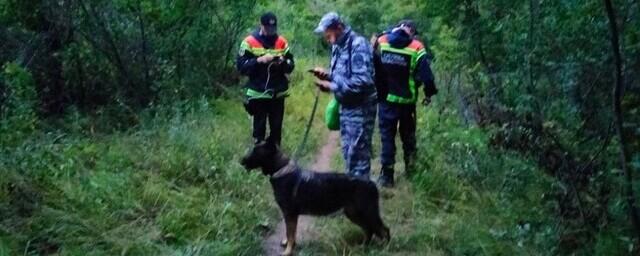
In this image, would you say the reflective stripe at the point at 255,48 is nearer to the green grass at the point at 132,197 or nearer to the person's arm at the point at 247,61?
the person's arm at the point at 247,61

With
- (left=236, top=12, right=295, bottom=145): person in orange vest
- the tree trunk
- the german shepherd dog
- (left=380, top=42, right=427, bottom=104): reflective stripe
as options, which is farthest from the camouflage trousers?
the tree trunk

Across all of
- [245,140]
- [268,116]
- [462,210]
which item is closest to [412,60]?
[462,210]

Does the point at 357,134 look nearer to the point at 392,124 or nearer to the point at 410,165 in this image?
the point at 392,124

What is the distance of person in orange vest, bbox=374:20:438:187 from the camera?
7969 millimetres

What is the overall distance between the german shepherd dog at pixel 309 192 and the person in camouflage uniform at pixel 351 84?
2.00ft

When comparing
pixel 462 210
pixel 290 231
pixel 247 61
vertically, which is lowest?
pixel 462 210

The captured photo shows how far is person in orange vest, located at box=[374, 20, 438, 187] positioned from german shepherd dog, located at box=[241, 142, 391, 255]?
1887mm

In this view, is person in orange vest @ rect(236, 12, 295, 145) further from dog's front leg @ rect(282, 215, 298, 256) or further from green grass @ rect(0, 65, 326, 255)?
dog's front leg @ rect(282, 215, 298, 256)

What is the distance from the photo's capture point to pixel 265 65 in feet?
→ 26.9

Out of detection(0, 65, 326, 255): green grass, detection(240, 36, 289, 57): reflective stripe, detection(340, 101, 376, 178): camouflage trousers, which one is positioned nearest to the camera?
detection(0, 65, 326, 255): green grass

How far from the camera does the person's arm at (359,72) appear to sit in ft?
22.5

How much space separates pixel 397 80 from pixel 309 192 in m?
2.17

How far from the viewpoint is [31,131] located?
7605mm

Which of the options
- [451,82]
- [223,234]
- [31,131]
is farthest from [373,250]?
[451,82]
